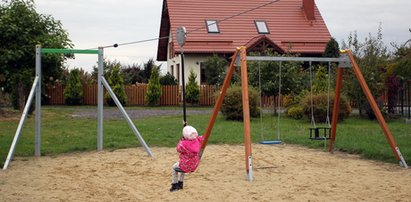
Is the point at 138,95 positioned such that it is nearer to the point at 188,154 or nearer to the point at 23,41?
the point at 23,41

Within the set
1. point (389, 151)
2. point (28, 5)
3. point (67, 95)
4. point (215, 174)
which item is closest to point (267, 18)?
point (67, 95)

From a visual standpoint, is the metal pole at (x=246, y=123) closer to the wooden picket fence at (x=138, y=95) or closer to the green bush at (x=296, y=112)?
the green bush at (x=296, y=112)

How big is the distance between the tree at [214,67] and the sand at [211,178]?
19.3 metres

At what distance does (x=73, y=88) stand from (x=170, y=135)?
16.7 meters

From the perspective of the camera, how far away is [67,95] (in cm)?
2983

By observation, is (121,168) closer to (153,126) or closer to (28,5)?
(153,126)

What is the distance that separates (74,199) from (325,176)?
4035 mm

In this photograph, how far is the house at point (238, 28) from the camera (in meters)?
32.2

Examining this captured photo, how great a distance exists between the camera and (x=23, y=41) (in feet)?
61.7

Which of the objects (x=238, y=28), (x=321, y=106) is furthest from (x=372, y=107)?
(x=238, y=28)

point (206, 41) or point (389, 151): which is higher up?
point (206, 41)

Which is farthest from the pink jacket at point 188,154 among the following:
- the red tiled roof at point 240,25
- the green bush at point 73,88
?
the red tiled roof at point 240,25

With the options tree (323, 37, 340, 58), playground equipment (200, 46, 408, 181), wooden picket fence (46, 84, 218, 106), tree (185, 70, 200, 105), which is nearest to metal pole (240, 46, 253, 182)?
playground equipment (200, 46, 408, 181)

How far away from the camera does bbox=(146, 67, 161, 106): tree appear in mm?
30219
